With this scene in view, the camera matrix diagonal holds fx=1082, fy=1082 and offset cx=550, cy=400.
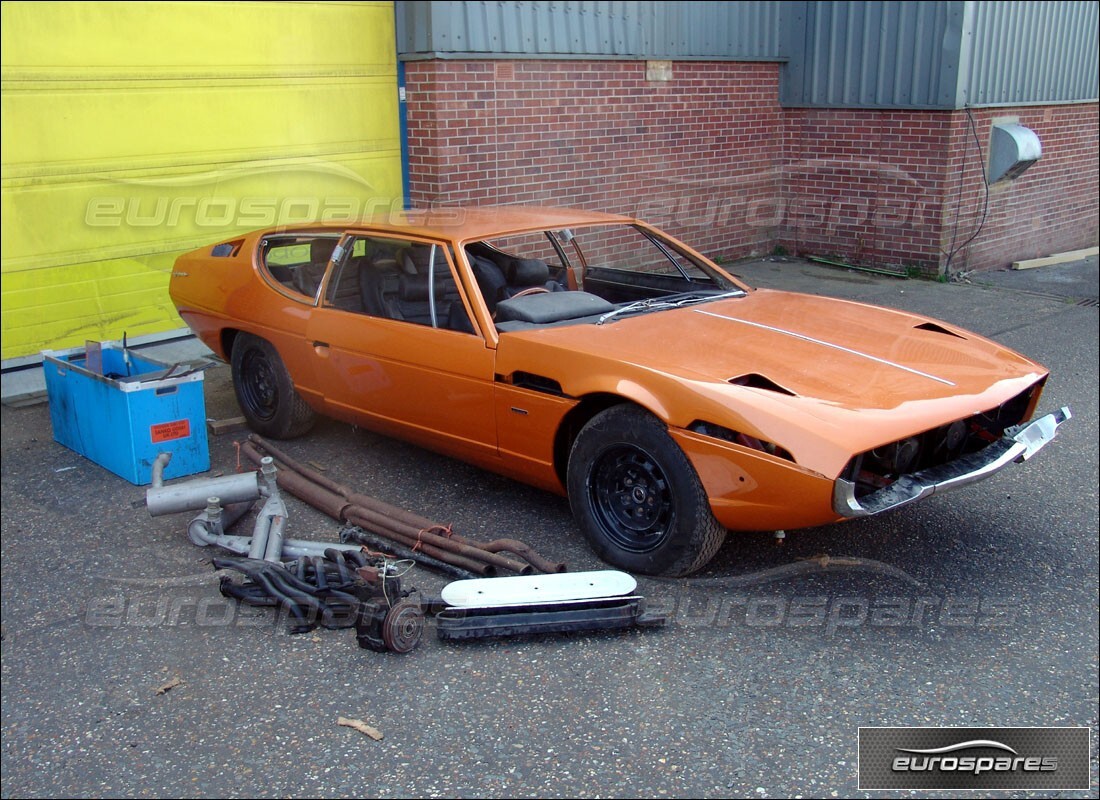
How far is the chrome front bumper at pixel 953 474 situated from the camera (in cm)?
366

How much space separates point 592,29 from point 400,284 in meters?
5.39

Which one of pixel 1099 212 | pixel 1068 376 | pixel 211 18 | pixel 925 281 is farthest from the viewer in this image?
pixel 1099 212

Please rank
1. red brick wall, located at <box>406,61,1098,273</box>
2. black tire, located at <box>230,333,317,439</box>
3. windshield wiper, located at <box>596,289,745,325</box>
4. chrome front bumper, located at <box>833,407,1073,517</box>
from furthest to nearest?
red brick wall, located at <box>406,61,1098,273</box> → black tire, located at <box>230,333,317,439</box> → windshield wiper, located at <box>596,289,745,325</box> → chrome front bumper, located at <box>833,407,1073,517</box>

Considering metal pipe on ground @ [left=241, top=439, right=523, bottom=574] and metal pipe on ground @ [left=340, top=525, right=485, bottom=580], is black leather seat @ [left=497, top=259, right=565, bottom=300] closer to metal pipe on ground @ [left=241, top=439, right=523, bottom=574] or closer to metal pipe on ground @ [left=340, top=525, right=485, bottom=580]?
metal pipe on ground @ [left=241, top=439, right=523, bottom=574]

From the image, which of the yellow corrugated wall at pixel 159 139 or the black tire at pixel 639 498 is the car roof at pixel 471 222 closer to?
the black tire at pixel 639 498

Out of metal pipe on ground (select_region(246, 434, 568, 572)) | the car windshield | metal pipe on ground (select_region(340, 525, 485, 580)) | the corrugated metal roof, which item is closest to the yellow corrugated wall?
the corrugated metal roof

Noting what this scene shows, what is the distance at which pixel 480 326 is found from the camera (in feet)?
15.4

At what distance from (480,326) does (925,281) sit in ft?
24.8

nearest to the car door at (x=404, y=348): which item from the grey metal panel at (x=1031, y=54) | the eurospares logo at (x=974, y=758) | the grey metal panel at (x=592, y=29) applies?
the eurospares logo at (x=974, y=758)

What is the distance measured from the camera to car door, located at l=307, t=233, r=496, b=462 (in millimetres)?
4734

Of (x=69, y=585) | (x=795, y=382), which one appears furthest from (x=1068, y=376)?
(x=69, y=585)

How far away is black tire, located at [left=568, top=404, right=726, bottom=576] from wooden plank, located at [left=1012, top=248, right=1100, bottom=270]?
935cm

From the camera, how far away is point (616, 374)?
4.15 m

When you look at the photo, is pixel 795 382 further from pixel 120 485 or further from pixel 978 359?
pixel 120 485
